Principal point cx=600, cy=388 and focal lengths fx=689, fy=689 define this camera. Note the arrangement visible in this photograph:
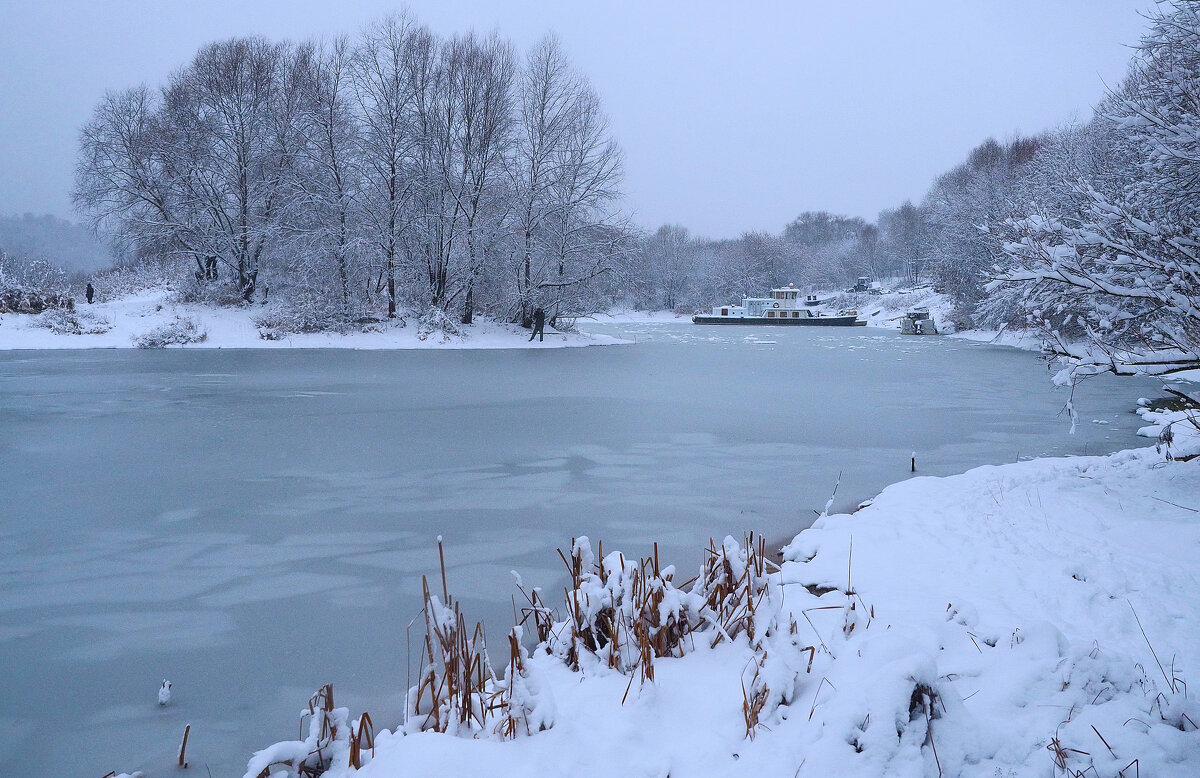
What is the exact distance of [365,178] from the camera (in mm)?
27047

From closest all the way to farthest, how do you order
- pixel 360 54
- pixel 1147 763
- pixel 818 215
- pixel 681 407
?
pixel 1147 763 < pixel 681 407 < pixel 360 54 < pixel 818 215

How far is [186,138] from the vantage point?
27.0 meters

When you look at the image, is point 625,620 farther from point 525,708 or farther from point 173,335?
point 173,335

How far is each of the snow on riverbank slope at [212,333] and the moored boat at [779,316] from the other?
28168 millimetres

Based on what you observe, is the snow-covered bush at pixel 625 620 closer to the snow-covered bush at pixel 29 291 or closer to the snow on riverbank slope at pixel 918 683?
the snow on riverbank slope at pixel 918 683

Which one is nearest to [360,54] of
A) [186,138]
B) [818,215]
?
[186,138]

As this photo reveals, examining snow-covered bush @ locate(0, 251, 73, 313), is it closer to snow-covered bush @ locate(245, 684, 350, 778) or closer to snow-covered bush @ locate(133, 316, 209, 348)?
snow-covered bush @ locate(133, 316, 209, 348)

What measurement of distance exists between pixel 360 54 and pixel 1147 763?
30444 mm

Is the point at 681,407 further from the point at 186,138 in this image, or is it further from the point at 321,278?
the point at 186,138

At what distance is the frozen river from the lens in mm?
3270

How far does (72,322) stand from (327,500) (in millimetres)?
22211

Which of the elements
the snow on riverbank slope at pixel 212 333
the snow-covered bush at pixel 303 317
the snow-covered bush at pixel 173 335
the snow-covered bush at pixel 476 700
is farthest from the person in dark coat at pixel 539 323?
the snow-covered bush at pixel 476 700

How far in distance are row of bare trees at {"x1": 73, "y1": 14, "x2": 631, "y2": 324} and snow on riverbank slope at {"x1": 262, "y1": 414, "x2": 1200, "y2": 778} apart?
80.5 ft

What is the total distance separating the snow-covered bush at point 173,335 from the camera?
873 inches
